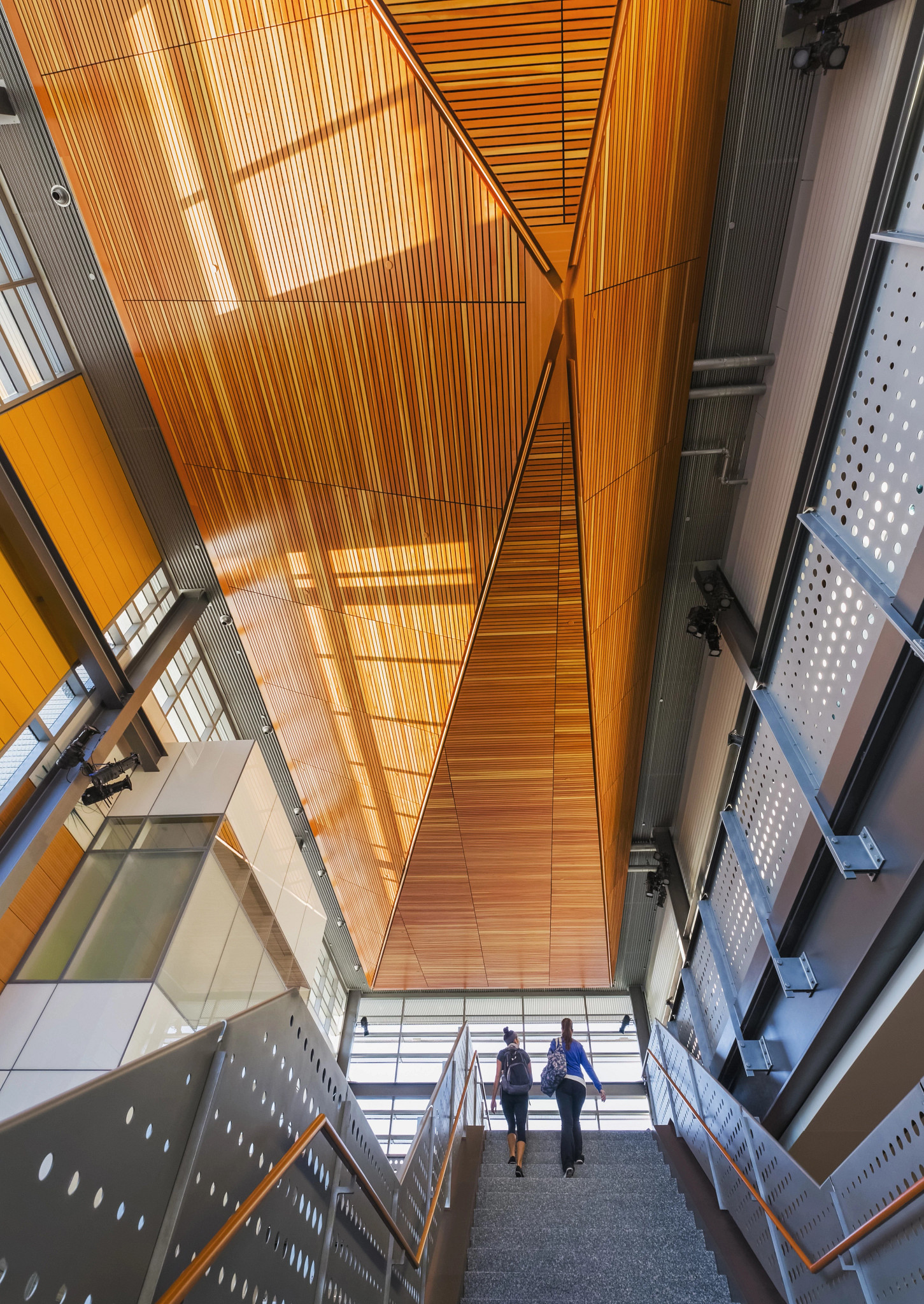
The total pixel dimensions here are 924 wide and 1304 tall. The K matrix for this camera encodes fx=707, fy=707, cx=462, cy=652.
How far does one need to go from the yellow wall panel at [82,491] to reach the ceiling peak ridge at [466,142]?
4.62 meters

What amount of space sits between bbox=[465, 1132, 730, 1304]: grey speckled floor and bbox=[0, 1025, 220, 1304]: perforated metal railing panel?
3761 millimetres

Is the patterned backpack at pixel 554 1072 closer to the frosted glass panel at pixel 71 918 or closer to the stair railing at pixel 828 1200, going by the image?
the stair railing at pixel 828 1200

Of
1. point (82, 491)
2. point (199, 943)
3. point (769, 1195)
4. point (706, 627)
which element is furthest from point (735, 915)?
point (82, 491)

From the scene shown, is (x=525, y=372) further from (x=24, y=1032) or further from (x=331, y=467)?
(x=24, y=1032)

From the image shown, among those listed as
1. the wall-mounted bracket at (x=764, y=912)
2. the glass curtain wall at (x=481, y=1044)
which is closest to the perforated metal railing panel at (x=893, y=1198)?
the wall-mounted bracket at (x=764, y=912)

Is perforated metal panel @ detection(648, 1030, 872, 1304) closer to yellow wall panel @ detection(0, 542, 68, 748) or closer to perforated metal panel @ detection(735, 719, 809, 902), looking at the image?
perforated metal panel @ detection(735, 719, 809, 902)

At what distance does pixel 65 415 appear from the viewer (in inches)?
288

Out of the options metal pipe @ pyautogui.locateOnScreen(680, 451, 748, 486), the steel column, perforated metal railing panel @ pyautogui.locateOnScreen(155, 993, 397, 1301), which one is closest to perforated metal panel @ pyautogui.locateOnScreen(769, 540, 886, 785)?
metal pipe @ pyautogui.locateOnScreen(680, 451, 748, 486)

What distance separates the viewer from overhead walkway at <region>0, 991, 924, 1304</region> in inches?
54.2

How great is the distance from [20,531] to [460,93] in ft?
17.0

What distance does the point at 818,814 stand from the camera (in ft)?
19.0

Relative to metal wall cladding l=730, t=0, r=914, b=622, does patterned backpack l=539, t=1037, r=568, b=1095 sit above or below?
below

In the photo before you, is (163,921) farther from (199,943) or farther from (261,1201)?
(261,1201)

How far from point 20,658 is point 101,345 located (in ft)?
11.3
